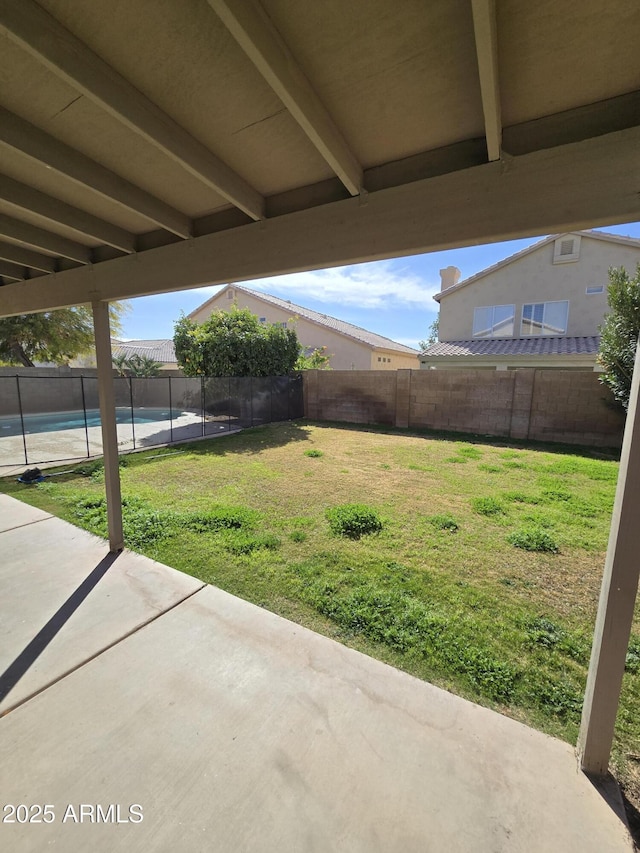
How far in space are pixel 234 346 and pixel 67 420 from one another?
8.13m

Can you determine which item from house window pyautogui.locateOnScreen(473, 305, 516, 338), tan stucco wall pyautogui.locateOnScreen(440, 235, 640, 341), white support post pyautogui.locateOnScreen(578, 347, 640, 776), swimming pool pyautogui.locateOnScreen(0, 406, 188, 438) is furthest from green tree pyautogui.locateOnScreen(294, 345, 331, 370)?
white support post pyautogui.locateOnScreen(578, 347, 640, 776)

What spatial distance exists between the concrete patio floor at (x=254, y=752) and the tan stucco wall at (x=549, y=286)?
14686 millimetres

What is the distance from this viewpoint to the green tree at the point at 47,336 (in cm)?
1493

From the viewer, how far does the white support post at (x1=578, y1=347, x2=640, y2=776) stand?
137cm

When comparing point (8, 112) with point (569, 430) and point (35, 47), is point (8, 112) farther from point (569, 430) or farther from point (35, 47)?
point (569, 430)

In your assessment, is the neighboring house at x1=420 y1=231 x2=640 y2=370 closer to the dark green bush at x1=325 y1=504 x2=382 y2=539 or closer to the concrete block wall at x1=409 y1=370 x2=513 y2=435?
the concrete block wall at x1=409 y1=370 x2=513 y2=435

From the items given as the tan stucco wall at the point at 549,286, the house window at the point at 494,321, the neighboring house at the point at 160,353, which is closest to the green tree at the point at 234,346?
the tan stucco wall at the point at 549,286

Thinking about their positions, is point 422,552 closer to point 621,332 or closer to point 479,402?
point 621,332

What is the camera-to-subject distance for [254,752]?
160 centimetres

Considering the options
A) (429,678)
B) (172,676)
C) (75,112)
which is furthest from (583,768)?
(75,112)

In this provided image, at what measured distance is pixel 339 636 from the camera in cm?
236

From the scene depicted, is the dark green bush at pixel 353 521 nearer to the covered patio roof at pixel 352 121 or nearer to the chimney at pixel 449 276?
the covered patio roof at pixel 352 121

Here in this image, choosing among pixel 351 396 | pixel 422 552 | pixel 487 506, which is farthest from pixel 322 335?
pixel 422 552

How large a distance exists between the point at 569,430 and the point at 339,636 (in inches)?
345
